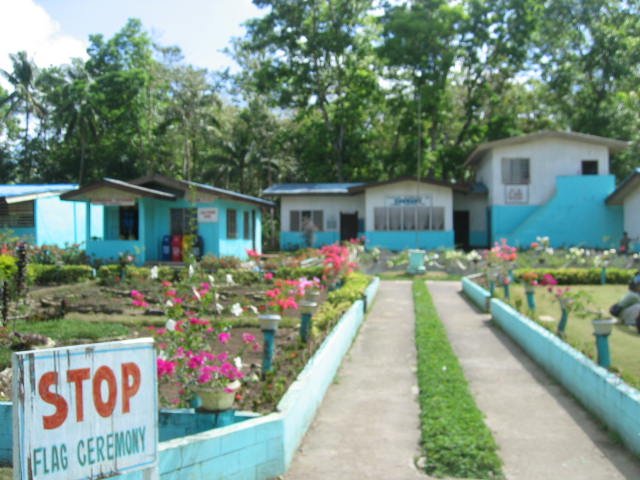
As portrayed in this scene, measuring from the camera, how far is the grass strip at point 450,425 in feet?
17.7

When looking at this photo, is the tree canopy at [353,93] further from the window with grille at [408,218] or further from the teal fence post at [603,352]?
the teal fence post at [603,352]

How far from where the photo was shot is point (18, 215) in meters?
25.4

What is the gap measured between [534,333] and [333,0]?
3358cm

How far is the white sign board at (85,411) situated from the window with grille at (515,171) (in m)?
29.5

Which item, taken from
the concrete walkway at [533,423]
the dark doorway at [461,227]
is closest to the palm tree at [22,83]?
the dark doorway at [461,227]

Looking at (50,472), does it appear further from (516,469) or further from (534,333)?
(534,333)

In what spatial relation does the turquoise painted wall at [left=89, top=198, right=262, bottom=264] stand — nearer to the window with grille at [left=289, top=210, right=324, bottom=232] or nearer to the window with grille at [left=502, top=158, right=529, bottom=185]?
the window with grille at [left=289, top=210, right=324, bottom=232]

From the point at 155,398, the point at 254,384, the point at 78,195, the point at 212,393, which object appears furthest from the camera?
the point at 78,195

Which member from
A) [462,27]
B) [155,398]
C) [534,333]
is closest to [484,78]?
[462,27]

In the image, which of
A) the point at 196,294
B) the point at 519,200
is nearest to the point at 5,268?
the point at 196,294

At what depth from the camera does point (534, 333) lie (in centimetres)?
985

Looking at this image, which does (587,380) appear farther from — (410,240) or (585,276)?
(410,240)

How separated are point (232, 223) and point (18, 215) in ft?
26.4

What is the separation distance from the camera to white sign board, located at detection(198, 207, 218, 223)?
80.1 ft
